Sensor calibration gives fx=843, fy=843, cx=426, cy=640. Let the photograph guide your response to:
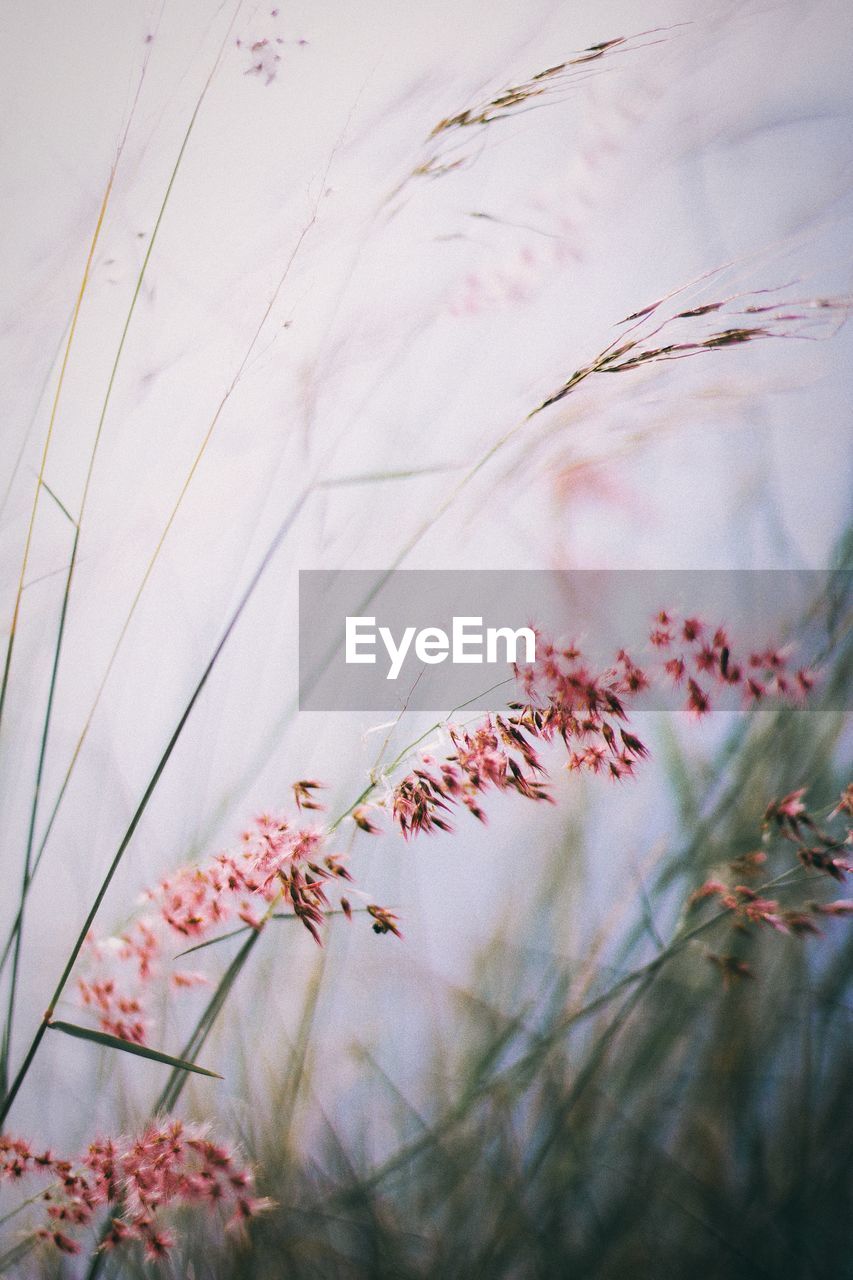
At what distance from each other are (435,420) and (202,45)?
452mm

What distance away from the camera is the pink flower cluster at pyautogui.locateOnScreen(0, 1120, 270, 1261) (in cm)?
72

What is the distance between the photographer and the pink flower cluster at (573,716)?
0.70m

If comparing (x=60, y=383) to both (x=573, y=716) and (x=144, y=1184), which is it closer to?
(x=573, y=716)

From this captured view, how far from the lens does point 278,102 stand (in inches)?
33.5

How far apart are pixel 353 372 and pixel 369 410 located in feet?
0.14

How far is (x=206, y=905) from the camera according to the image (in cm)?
78

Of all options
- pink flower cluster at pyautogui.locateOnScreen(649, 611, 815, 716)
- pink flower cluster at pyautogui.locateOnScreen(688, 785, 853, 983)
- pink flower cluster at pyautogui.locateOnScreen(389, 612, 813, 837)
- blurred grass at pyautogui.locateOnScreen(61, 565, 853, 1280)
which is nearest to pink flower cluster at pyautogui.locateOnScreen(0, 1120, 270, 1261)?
blurred grass at pyautogui.locateOnScreen(61, 565, 853, 1280)

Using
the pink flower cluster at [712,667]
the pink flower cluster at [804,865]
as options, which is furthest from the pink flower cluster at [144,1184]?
the pink flower cluster at [712,667]

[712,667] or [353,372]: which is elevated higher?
[353,372]

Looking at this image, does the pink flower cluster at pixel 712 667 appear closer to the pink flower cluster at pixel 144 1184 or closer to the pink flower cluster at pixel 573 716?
the pink flower cluster at pixel 573 716

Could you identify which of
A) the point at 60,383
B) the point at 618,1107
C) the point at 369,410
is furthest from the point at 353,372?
the point at 618,1107

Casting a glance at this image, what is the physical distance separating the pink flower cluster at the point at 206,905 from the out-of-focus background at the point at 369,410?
4 centimetres

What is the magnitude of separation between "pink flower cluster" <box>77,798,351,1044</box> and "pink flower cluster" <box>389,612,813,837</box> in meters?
0.09

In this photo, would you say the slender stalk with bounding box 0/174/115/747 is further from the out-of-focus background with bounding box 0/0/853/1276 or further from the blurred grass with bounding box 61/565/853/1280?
the blurred grass with bounding box 61/565/853/1280
